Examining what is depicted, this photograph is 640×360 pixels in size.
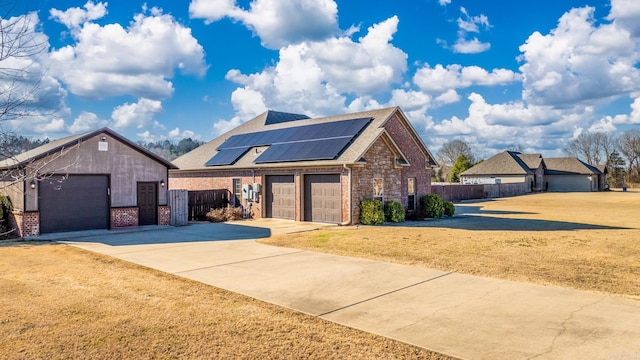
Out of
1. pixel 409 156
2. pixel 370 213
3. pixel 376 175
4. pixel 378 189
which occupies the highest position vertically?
pixel 409 156

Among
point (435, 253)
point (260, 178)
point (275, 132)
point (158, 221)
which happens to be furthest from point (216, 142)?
point (435, 253)

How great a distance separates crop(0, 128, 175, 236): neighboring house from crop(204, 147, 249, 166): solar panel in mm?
5624

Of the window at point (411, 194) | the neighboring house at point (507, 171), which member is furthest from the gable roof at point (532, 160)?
the window at point (411, 194)

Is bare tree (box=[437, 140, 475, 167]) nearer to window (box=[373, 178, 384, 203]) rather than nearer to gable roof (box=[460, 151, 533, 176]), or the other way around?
gable roof (box=[460, 151, 533, 176])

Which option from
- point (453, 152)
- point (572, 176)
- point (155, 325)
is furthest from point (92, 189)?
point (453, 152)

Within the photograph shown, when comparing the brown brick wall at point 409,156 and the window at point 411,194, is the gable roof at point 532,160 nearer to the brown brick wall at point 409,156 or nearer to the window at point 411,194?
the brown brick wall at point 409,156

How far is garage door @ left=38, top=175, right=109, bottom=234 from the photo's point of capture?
52.9ft

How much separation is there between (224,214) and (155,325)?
1580 cm

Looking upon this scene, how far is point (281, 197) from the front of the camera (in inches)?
851

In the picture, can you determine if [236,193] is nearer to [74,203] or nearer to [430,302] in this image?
[74,203]

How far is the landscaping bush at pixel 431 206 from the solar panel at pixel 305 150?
19.5ft

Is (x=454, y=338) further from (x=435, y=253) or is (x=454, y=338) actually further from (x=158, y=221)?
(x=158, y=221)

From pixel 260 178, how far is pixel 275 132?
4.17m

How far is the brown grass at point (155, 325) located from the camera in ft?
16.8
